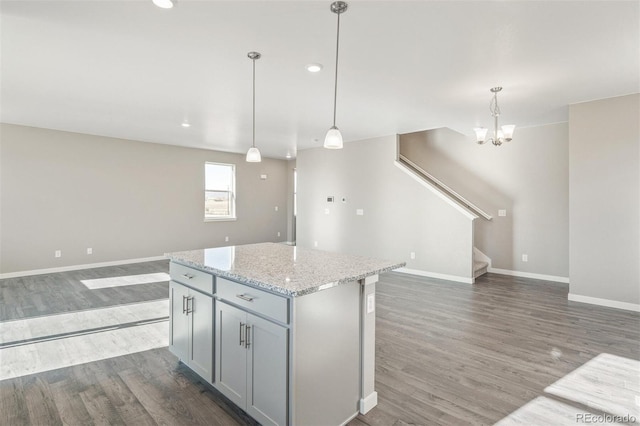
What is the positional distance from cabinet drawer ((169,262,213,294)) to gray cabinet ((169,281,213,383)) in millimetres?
42

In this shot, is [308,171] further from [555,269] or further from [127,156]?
[555,269]

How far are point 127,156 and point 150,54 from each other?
4.63 m

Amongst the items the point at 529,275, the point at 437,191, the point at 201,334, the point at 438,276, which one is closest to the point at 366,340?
the point at 201,334

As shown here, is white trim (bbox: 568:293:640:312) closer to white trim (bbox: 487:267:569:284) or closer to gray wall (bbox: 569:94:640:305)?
gray wall (bbox: 569:94:640:305)

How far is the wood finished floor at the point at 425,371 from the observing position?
6.75 feet

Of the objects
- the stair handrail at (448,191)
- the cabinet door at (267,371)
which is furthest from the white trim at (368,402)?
the stair handrail at (448,191)

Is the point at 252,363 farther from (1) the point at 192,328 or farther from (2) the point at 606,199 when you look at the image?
(2) the point at 606,199

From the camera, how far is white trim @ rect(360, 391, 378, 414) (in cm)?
206

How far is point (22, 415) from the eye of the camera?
204cm

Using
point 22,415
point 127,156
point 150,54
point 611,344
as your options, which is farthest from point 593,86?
point 127,156

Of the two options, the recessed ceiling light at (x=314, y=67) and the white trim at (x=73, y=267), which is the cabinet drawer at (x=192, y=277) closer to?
the recessed ceiling light at (x=314, y=67)

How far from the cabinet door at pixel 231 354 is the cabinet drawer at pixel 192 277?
0.17 meters

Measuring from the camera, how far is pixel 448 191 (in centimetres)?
662

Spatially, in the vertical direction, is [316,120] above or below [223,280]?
above
